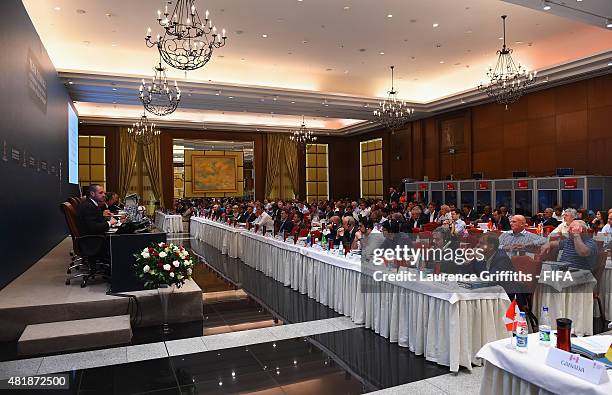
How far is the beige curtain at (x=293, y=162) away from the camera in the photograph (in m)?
22.8

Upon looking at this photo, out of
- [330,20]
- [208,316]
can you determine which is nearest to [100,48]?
[330,20]

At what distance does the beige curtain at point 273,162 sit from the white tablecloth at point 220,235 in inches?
281

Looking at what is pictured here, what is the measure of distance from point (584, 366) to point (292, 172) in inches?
833

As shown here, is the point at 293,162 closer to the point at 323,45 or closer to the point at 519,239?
the point at 323,45

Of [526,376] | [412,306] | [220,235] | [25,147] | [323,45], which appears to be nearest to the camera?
[526,376]

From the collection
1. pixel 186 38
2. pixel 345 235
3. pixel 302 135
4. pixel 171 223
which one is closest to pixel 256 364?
pixel 345 235

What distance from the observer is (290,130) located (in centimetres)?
2217

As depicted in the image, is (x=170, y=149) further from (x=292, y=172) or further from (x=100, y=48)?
(x=100, y=48)

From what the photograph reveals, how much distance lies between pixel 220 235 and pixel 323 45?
229 inches

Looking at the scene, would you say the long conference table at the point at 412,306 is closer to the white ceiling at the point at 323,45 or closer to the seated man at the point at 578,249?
the seated man at the point at 578,249

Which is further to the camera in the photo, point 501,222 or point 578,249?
point 501,222

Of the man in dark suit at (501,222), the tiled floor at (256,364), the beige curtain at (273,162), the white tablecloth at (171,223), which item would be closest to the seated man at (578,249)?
the tiled floor at (256,364)

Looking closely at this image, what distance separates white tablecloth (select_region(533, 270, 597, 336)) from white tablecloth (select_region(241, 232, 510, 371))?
1141 mm

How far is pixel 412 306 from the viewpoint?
14.0ft
